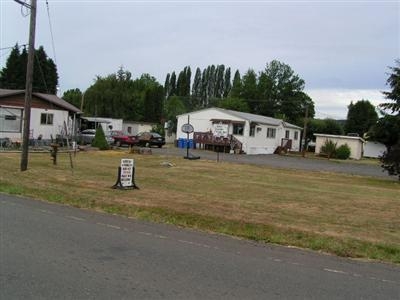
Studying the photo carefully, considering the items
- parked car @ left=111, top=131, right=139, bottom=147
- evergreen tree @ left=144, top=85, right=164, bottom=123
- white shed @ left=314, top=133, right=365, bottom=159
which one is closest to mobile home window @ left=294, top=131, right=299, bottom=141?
white shed @ left=314, top=133, right=365, bottom=159

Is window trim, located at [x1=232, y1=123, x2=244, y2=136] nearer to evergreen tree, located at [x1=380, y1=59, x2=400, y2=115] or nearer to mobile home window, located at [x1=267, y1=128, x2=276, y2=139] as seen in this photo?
mobile home window, located at [x1=267, y1=128, x2=276, y2=139]

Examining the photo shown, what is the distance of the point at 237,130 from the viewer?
170 ft

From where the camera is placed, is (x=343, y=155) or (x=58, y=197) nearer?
(x=58, y=197)

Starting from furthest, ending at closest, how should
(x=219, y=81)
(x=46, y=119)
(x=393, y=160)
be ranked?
1. (x=219, y=81)
2. (x=46, y=119)
3. (x=393, y=160)

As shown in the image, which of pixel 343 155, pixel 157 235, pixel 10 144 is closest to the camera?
pixel 157 235

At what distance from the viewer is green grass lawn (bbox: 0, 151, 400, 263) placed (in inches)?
387

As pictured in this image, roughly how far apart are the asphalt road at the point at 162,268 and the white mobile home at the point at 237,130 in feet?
128

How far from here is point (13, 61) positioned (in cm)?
7950

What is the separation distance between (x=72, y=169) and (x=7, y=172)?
296 cm

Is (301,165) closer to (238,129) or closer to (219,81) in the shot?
(238,129)

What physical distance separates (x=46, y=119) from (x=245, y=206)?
34.3 metres

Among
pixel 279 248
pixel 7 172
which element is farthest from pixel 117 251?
pixel 7 172

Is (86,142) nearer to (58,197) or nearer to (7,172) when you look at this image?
(7,172)

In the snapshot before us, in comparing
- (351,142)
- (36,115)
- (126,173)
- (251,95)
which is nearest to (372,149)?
(351,142)
